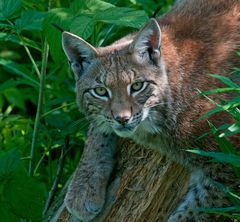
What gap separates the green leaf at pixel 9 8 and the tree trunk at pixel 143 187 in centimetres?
107

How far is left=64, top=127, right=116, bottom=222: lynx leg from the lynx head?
0.69ft

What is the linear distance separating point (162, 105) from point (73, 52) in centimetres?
61

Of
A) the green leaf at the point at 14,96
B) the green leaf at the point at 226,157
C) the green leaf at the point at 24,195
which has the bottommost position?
the green leaf at the point at 14,96

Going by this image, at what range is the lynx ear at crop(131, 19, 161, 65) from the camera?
4.73m

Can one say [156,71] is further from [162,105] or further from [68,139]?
[68,139]

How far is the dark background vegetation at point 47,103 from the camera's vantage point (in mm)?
4812

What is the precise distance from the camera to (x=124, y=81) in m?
4.72

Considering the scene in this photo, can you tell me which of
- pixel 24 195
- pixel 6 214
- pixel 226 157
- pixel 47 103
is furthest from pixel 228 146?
pixel 47 103

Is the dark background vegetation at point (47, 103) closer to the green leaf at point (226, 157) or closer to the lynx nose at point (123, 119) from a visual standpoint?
the green leaf at point (226, 157)

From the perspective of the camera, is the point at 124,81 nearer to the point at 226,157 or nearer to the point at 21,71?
the point at 226,157

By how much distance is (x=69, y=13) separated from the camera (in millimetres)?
4992

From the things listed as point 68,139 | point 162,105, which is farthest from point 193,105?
point 68,139

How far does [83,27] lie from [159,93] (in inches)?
22.4

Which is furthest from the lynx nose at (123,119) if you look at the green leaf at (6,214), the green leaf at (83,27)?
the green leaf at (6,214)
